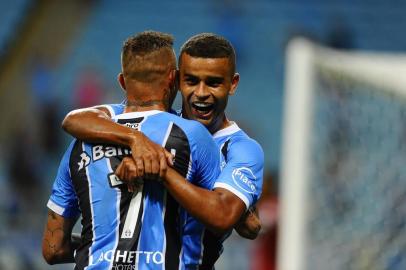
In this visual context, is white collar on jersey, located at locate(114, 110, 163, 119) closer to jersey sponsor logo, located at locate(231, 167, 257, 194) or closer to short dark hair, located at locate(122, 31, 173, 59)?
short dark hair, located at locate(122, 31, 173, 59)

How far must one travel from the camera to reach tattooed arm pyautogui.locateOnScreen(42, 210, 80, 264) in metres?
3.69

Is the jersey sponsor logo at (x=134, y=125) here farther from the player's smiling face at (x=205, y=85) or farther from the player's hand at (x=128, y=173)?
the player's smiling face at (x=205, y=85)

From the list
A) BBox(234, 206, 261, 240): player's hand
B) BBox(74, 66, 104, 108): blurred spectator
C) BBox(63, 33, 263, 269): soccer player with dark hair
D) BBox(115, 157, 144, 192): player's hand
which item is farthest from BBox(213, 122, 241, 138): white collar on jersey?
BBox(74, 66, 104, 108): blurred spectator

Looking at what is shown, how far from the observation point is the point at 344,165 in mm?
6598

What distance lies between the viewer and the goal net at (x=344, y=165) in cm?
640

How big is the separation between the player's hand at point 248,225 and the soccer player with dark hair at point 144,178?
26 cm

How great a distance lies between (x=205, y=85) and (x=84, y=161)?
0.55 metres

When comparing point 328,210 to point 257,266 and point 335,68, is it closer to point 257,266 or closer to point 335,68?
point 335,68

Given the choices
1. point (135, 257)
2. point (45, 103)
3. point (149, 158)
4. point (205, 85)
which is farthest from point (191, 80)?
point (45, 103)

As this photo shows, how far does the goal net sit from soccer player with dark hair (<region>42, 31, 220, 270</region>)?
305 cm

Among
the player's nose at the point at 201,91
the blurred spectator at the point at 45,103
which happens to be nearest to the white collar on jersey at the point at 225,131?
the player's nose at the point at 201,91

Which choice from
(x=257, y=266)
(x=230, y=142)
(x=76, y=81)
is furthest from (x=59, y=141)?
(x=230, y=142)

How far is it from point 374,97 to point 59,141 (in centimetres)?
735

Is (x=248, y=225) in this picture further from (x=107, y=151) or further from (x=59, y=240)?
(x=59, y=240)
